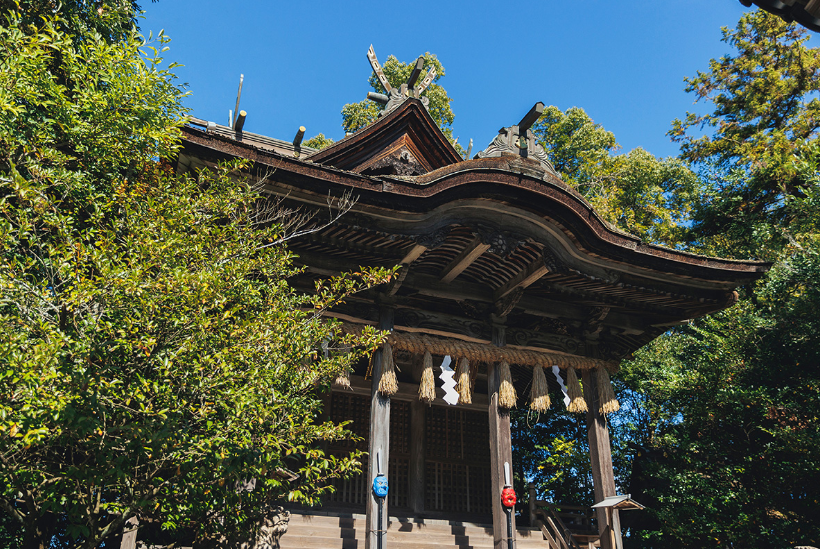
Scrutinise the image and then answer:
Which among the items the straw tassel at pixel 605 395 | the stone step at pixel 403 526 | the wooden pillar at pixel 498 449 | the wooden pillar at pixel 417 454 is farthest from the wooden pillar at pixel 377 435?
the straw tassel at pixel 605 395

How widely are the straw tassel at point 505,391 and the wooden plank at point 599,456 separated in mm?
1648

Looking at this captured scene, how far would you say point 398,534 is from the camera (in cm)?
845

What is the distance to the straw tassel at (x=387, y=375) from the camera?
8.09 m

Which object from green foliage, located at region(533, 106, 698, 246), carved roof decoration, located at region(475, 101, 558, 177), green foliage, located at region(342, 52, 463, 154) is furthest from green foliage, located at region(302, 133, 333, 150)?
carved roof decoration, located at region(475, 101, 558, 177)

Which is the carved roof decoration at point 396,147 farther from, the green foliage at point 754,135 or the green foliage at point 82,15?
the green foliage at point 754,135

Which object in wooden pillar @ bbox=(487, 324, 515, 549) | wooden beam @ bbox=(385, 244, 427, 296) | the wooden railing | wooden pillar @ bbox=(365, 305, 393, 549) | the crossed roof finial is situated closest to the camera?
wooden pillar @ bbox=(365, 305, 393, 549)

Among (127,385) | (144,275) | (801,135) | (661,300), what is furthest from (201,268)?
(801,135)

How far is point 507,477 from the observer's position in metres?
8.15

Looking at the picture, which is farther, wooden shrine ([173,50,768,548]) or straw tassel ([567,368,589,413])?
straw tassel ([567,368,589,413])

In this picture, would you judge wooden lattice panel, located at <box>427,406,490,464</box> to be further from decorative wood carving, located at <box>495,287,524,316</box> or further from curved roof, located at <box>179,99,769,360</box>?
decorative wood carving, located at <box>495,287,524,316</box>

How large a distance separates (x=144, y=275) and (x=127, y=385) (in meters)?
0.85

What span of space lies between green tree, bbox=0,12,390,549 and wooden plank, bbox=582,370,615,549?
203 inches

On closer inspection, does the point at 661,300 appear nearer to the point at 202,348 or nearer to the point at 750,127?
the point at 202,348

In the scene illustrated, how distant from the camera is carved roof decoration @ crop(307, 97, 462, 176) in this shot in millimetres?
10828
